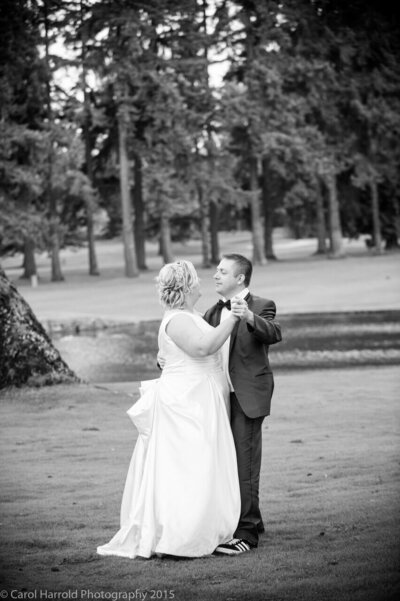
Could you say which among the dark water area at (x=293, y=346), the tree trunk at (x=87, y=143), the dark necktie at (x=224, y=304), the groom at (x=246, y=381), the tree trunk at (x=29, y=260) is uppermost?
the tree trunk at (x=87, y=143)

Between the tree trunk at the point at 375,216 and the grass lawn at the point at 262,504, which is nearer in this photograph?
the grass lawn at the point at 262,504

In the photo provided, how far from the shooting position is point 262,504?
7746mm

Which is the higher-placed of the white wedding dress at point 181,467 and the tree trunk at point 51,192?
the tree trunk at point 51,192

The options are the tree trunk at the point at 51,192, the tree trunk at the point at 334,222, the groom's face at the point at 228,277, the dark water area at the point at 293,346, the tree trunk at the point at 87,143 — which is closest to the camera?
the groom's face at the point at 228,277

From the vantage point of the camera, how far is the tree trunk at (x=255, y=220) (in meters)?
55.0

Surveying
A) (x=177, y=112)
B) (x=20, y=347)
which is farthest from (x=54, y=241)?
(x=20, y=347)

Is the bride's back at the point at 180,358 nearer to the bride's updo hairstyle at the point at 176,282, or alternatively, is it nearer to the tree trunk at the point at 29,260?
the bride's updo hairstyle at the point at 176,282

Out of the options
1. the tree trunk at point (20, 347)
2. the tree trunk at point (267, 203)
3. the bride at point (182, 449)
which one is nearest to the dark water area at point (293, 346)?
the tree trunk at point (20, 347)

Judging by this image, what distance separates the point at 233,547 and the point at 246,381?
1.03 m

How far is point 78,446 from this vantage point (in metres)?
10.7

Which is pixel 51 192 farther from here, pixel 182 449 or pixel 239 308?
pixel 239 308

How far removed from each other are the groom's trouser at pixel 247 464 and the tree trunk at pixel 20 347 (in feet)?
26.9

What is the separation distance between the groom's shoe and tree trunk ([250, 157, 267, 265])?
4864 cm

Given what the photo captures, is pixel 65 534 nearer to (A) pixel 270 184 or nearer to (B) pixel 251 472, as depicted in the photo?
(B) pixel 251 472
